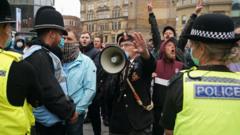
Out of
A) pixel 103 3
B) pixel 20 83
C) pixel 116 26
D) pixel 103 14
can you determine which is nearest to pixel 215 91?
pixel 20 83

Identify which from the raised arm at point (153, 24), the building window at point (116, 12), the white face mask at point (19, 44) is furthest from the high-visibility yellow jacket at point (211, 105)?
the building window at point (116, 12)

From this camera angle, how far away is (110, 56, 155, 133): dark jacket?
4984 millimetres

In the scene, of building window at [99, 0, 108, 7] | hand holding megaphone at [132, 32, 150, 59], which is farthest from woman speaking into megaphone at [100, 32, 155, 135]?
building window at [99, 0, 108, 7]

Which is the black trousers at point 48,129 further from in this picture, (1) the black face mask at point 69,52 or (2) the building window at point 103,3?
(2) the building window at point 103,3

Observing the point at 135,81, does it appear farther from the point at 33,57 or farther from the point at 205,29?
the point at 205,29

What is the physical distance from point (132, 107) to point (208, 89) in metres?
2.25

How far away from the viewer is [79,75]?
18.7 ft

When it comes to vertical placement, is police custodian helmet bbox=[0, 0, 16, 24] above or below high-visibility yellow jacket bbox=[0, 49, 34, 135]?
above

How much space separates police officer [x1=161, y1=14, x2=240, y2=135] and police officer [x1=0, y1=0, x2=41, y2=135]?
112cm

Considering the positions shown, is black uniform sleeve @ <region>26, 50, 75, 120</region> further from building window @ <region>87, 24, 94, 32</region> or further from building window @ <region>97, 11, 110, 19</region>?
building window @ <region>97, 11, 110, 19</region>

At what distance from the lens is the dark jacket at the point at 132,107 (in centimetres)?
498

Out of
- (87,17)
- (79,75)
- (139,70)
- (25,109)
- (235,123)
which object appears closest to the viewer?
(235,123)

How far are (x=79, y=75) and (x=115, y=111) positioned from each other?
2.70ft

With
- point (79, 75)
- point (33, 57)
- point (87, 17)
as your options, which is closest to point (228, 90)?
point (33, 57)
